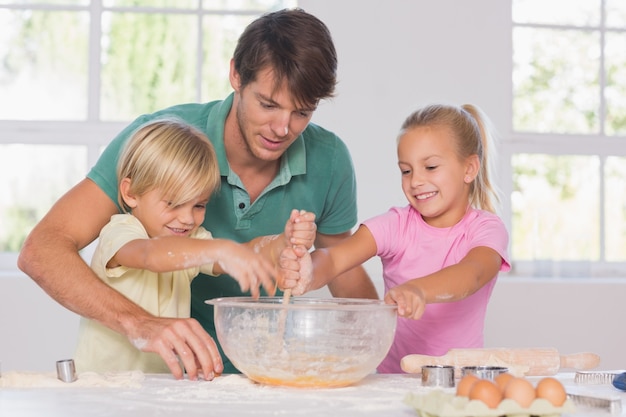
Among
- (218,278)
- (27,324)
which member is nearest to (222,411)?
(218,278)

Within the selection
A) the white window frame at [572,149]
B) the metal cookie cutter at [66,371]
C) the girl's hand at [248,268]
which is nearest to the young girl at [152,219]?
the girl's hand at [248,268]

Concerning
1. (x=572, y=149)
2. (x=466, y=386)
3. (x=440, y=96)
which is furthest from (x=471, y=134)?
(x=572, y=149)

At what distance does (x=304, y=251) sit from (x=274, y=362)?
0.30m

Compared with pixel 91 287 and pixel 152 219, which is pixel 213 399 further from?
pixel 152 219

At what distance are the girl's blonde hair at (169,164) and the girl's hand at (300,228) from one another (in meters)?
0.30

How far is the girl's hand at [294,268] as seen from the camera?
4.95 ft

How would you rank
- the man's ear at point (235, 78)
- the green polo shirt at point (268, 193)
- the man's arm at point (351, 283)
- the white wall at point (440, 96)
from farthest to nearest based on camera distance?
the white wall at point (440, 96) → the man's arm at point (351, 283) → the green polo shirt at point (268, 193) → the man's ear at point (235, 78)

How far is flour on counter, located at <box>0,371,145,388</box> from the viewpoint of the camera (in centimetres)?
127

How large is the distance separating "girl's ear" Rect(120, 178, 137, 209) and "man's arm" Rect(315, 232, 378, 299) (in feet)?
1.74

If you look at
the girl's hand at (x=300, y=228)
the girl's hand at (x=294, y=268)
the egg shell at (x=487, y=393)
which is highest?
the girl's hand at (x=300, y=228)

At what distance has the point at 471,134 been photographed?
75.2 inches

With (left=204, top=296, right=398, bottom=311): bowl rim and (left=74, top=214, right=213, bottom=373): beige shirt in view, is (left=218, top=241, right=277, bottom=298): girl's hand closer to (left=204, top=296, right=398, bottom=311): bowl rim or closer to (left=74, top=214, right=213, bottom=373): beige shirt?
(left=204, top=296, right=398, bottom=311): bowl rim

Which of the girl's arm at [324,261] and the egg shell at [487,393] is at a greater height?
the girl's arm at [324,261]

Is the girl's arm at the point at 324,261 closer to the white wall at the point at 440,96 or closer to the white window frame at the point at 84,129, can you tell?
the white wall at the point at 440,96
